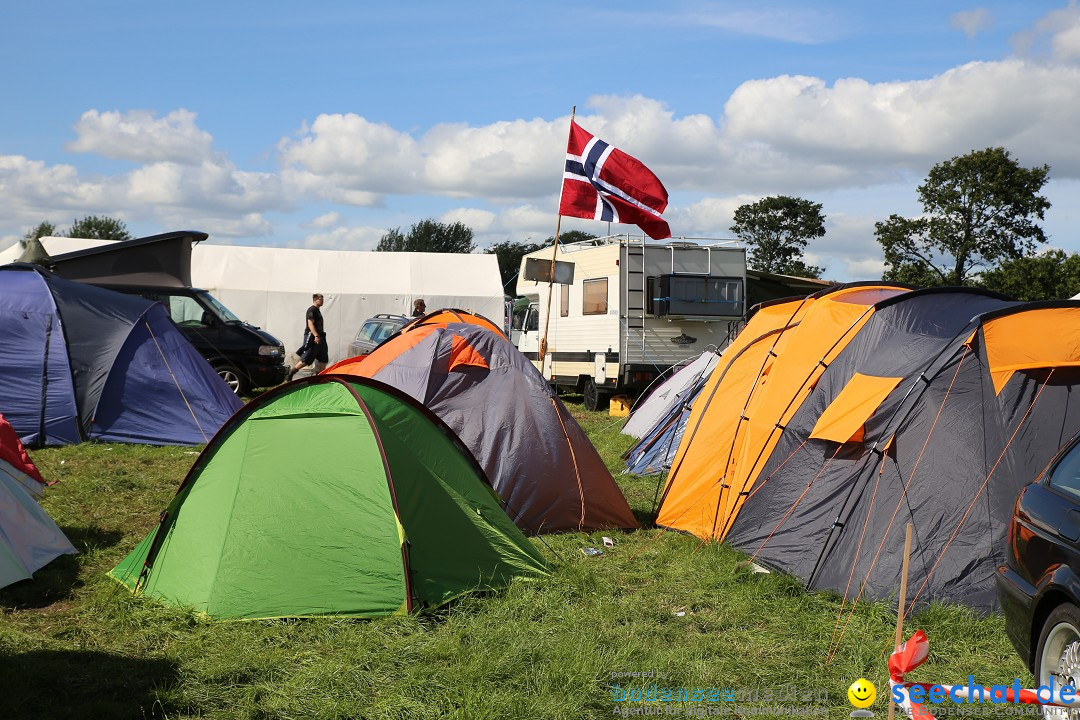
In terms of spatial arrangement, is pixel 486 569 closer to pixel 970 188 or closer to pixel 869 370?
pixel 869 370

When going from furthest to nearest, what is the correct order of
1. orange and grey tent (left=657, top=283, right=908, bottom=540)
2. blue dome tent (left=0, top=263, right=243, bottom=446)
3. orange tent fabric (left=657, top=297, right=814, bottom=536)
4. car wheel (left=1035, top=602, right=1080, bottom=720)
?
blue dome tent (left=0, top=263, right=243, bottom=446) < orange tent fabric (left=657, top=297, right=814, bottom=536) < orange and grey tent (left=657, top=283, right=908, bottom=540) < car wheel (left=1035, top=602, right=1080, bottom=720)

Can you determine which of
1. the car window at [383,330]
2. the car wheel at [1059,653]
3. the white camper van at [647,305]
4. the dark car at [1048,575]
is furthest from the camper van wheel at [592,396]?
the car wheel at [1059,653]

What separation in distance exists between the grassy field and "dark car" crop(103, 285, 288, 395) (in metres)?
10.3

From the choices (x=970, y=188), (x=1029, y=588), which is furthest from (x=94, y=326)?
(x=970, y=188)

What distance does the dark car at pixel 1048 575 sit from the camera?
12.5 ft

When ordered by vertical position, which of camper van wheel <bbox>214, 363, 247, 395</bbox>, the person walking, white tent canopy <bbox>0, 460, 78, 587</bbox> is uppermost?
the person walking

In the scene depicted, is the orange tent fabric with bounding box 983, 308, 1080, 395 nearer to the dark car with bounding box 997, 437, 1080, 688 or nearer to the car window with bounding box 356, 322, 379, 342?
the dark car with bounding box 997, 437, 1080, 688

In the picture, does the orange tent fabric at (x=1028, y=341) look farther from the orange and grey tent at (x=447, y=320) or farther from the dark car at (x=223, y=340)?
the dark car at (x=223, y=340)

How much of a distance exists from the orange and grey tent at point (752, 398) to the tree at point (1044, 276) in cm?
2329

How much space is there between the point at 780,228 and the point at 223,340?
39.7 metres

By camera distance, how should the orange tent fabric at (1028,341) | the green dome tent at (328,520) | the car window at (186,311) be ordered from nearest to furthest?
the green dome tent at (328,520)
the orange tent fabric at (1028,341)
the car window at (186,311)

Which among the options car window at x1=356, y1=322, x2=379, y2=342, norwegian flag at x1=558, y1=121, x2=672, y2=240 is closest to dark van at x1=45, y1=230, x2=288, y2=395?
car window at x1=356, y1=322, x2=379, y2=342

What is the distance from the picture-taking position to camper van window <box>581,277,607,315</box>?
667 inches

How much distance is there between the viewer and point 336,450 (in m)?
5.89
